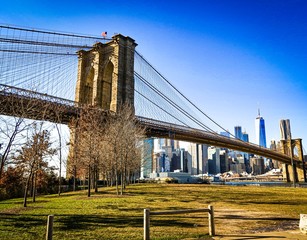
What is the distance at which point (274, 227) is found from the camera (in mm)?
8789

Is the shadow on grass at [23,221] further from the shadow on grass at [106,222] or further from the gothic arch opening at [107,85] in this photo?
the gothic arch opening at [107,85]

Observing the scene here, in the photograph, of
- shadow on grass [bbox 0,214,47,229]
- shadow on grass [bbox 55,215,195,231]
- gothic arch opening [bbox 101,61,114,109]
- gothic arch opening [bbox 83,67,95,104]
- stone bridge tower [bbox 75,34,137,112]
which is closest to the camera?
shadow on grass [bbox 55,215,195,231]

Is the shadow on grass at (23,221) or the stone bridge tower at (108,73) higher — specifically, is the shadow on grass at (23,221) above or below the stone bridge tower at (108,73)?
below

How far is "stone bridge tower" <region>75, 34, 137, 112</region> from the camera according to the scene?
1553 inches

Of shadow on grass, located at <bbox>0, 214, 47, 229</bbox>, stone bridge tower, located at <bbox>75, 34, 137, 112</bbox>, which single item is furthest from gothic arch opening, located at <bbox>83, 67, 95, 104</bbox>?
shadow on grass, located at <bbox>0, 214, 47, 229</bbox>

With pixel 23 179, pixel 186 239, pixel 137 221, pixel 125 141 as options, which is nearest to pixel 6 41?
pixel 23 179

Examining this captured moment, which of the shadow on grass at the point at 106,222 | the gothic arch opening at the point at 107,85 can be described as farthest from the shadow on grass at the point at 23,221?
the gothic arch opening at the point at 107,85

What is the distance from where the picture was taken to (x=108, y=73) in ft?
145

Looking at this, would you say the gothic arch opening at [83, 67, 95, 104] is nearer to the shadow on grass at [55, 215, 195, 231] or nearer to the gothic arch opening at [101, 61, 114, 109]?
the gothic arch opening at [101, 61, 114, 109]

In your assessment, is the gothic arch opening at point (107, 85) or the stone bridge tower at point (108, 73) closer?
the stone bridge tower at point (108, 73)

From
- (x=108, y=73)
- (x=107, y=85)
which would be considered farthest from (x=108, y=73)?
(x=107, y=85)

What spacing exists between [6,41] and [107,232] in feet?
81.1

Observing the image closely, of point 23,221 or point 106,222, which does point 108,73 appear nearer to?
point 23,221

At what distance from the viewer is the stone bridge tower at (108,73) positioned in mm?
39438
